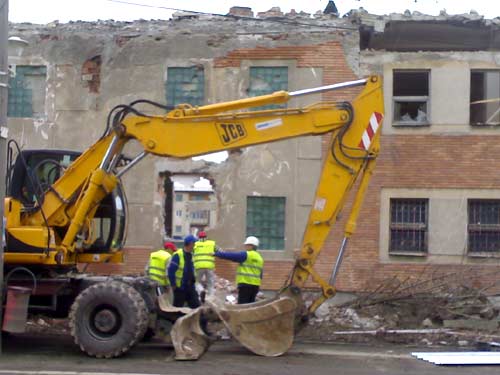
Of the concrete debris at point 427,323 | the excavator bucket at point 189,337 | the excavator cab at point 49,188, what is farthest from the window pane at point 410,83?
the excavator bucket at point 189,337

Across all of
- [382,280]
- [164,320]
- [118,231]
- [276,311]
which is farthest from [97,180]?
[382,280]

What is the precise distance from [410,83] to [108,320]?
1059 cm

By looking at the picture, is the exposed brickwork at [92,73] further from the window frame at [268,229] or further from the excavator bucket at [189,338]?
the excavator bucket at [189,338]

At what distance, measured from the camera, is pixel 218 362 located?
Result: 1179 cm

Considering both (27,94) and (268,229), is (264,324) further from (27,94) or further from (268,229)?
(27,94)

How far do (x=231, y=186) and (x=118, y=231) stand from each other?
673 cm

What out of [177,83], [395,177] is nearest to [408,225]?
[395,177]

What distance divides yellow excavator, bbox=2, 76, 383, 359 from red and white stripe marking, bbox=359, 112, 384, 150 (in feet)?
0.05

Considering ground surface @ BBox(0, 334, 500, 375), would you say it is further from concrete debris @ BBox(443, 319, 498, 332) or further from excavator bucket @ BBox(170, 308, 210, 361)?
concrete debris @ BBox(443, 319, 498, 332)

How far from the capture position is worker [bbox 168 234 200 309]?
13.7 meters

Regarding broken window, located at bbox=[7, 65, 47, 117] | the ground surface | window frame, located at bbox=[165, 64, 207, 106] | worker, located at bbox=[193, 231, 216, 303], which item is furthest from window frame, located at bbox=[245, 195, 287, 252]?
the ground surface

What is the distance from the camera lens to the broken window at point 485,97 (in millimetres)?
19538

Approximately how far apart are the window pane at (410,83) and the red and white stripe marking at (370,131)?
729 centimetres

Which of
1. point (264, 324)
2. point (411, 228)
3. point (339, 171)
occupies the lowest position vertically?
point (264, 324)
